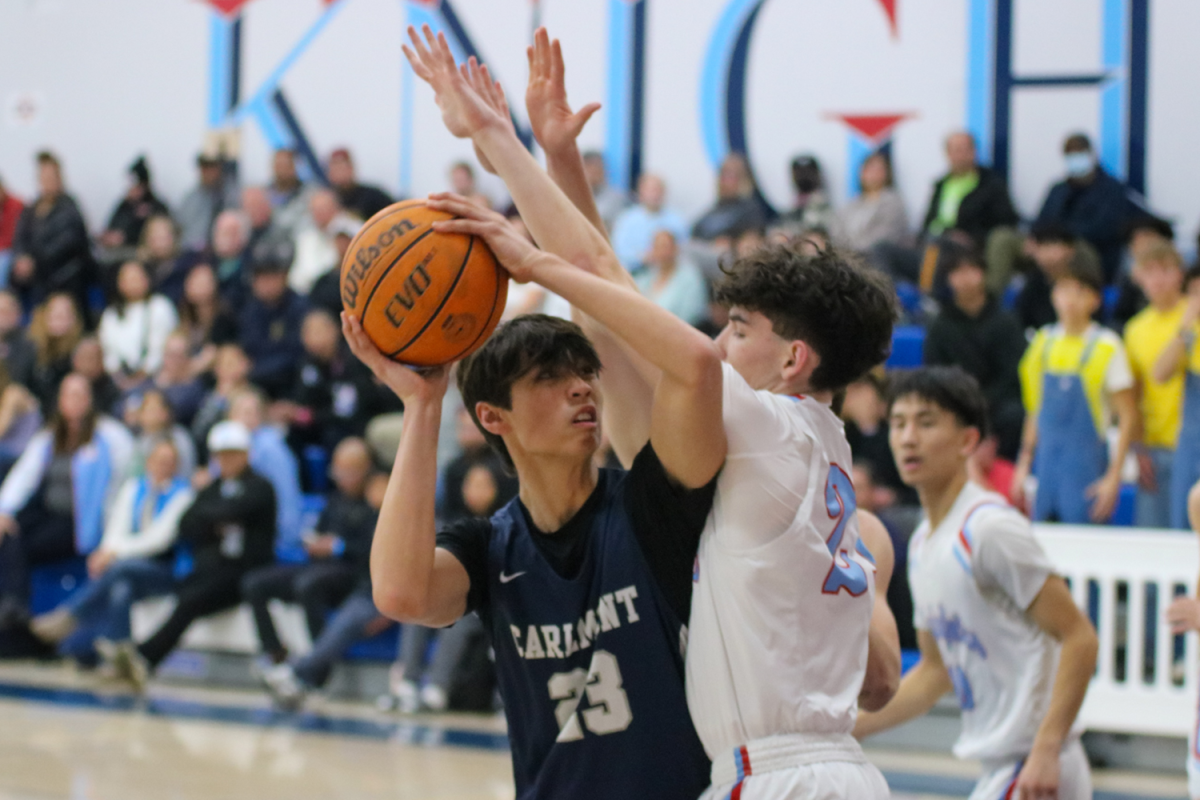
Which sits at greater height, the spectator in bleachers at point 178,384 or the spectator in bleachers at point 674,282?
the spectator in bleachers at point 674,282

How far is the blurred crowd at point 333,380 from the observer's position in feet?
25.5

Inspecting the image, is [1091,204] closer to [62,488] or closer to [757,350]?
[62,488]

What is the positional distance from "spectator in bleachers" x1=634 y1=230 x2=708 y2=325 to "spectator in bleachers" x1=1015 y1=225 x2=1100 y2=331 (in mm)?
2260

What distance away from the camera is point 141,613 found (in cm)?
1020

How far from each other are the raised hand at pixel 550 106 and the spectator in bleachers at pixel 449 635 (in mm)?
5342

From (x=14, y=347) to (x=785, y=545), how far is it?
38.3 ft

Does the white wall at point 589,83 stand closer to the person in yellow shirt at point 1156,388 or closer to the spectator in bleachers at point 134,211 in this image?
the spectator in bleachers at point 134,211

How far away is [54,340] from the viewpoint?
12547mm

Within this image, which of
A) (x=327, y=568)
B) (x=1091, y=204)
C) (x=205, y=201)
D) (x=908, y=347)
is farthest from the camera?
(x=205, y=201)

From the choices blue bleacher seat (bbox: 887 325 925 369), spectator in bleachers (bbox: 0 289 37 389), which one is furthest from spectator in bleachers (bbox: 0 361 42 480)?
blue bleacher seat (bbox: 887 325 925 369)

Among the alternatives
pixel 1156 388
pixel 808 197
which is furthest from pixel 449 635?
pixel 808 197

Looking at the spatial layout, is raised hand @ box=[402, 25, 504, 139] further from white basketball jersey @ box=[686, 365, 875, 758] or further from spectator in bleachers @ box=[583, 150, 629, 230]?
spectator in bleachers @ box=[583, 150, 629, 230]

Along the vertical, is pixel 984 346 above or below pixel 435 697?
above

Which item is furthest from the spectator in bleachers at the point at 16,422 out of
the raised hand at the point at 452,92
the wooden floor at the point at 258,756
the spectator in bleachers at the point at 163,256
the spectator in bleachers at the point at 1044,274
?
the raised hand at the point at 452,92
